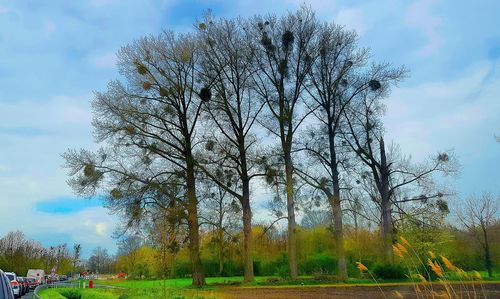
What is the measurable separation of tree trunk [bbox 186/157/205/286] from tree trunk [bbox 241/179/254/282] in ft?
11.6

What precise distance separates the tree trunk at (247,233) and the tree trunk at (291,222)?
3.04 meters

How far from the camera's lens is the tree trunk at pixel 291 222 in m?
35.8

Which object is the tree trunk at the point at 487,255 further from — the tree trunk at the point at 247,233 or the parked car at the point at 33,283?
the parked car at the point at 33,283

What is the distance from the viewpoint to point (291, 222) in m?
36.1

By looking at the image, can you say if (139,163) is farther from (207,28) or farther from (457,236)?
(457,236)

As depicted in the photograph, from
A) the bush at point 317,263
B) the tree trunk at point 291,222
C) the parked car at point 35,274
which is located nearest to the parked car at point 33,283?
the parked car at point 35,274

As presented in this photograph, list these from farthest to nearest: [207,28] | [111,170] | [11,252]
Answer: [11,252]
[207,28]
[111,170]

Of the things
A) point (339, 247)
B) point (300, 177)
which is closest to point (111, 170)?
point (300, 177)

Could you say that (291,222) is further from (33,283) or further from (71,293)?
(33,283)

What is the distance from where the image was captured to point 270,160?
37.6 metres

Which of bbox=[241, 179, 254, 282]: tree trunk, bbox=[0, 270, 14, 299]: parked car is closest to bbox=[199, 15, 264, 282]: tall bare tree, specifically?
bbox=[241, 179, 254, 282]: tree trunk

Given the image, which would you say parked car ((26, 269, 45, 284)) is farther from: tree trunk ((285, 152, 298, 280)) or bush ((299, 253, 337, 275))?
tree trunk ((285, 152, 298, 280))

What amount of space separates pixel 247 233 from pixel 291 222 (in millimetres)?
3494

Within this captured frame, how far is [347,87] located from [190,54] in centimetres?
1286
